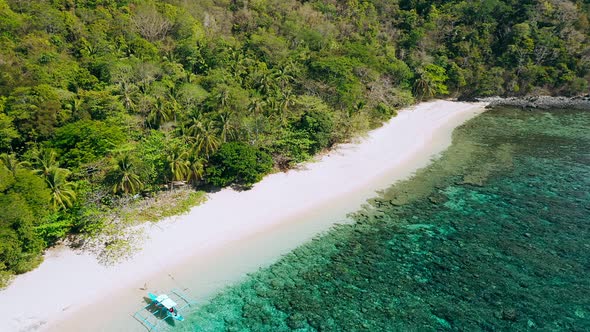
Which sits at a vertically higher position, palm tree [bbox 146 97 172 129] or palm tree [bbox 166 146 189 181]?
palm tree [bbox 146 97 172 129]

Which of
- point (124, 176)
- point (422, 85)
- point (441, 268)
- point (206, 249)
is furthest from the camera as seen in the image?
point (422, 85)

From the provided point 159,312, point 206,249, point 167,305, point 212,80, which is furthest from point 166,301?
point 212,80

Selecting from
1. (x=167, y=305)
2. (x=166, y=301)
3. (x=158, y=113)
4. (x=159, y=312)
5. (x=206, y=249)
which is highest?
(x=158, y=113)

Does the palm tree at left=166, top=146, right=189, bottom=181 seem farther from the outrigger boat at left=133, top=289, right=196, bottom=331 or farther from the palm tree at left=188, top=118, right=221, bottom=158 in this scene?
the outrigger boat at left=133, top=289, right=196, bottom=331

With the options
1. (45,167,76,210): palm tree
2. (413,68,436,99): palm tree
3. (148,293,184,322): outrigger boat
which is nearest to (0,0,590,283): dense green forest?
(45,167,76,210): palm tree

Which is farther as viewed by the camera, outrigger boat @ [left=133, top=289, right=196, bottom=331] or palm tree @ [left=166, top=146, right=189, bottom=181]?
palm tree @ [left=166, top=146, right=189, bottom=181]

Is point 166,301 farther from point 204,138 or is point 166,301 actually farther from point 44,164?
point 204,138

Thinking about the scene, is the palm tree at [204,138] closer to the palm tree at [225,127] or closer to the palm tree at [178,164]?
the palm tree at [225,127]
